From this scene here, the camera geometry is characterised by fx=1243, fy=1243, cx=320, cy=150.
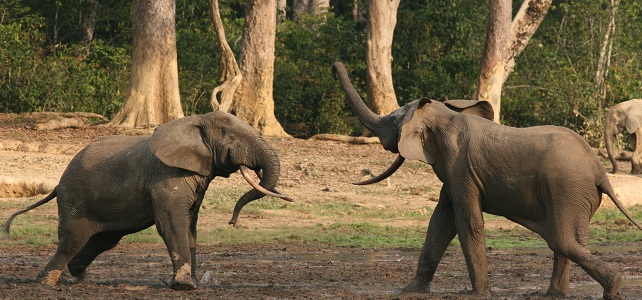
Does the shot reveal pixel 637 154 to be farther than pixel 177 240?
Yes

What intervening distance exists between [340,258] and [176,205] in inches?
143

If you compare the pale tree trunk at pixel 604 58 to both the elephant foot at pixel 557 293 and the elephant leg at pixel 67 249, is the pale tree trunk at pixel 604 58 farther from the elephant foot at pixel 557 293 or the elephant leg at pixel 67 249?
the elephant leg at pixel 67 249

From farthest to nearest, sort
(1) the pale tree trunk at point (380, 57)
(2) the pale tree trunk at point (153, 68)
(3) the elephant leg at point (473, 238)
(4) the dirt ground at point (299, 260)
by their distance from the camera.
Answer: (1) the pale tree trunk at point (380, 57), (2) the pale tree trunk at point (153, 68), (4) the dirt ground at point (299, 260), (3) the elephant leg at point (473, 238)

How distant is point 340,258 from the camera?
13289 millimetres

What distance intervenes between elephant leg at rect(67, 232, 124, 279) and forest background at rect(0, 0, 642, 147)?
14831 mm

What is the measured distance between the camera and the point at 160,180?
33.1ft

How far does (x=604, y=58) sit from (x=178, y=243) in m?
19.8

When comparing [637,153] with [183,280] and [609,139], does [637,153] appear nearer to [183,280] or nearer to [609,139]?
[609,139]

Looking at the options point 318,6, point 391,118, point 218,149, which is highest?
point 391,118

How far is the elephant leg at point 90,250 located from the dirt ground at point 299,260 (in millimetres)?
136

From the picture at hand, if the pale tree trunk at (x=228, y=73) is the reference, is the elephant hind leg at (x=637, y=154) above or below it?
below

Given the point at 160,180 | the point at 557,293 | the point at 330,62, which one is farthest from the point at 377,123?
the point at 330,62

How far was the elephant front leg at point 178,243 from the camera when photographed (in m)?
9.92

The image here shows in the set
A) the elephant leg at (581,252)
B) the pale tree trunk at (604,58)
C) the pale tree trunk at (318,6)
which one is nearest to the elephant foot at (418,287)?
the elephant leg at (581,252)
